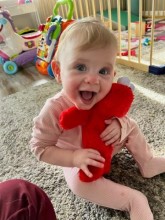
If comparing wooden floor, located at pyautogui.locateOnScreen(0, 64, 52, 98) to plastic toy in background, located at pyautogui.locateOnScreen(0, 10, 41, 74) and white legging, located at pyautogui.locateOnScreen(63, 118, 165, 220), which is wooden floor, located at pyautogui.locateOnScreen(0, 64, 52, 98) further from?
white legging, located at pyautogui.locateOnScreen(63, 118, 165, 220)

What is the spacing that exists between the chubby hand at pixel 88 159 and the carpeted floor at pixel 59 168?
17cm

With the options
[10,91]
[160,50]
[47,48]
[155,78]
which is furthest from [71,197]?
[160,50]

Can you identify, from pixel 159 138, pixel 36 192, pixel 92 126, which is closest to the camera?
pixel 36 192

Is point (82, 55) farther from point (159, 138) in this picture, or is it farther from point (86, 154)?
point (159, 138)

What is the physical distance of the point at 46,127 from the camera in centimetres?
56

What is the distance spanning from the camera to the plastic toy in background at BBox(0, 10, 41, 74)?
1.69m

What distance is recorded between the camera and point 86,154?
53 cm

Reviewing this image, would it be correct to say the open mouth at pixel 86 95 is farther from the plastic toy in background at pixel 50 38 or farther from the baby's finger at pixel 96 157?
the plastic toy in background at pixel 50 38

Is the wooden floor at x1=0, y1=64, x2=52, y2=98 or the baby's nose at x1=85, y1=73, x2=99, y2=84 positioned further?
the wooden floor at x1=0, y1=64, x2=52, y2=98

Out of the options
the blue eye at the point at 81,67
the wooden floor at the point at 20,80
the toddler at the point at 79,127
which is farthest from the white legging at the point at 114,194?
the wooden floor at the point at 20,80

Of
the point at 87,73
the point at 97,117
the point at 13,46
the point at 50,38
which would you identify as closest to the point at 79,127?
the point at 97,117

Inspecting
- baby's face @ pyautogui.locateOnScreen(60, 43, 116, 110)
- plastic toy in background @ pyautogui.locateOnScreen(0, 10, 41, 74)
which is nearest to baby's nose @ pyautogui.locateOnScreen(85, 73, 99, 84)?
baby's face @ pyautogui.locateOnScreen(60, 43, 116, 110)

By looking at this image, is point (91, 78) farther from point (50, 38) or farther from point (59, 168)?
point (50, 38)

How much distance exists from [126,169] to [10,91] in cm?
99
